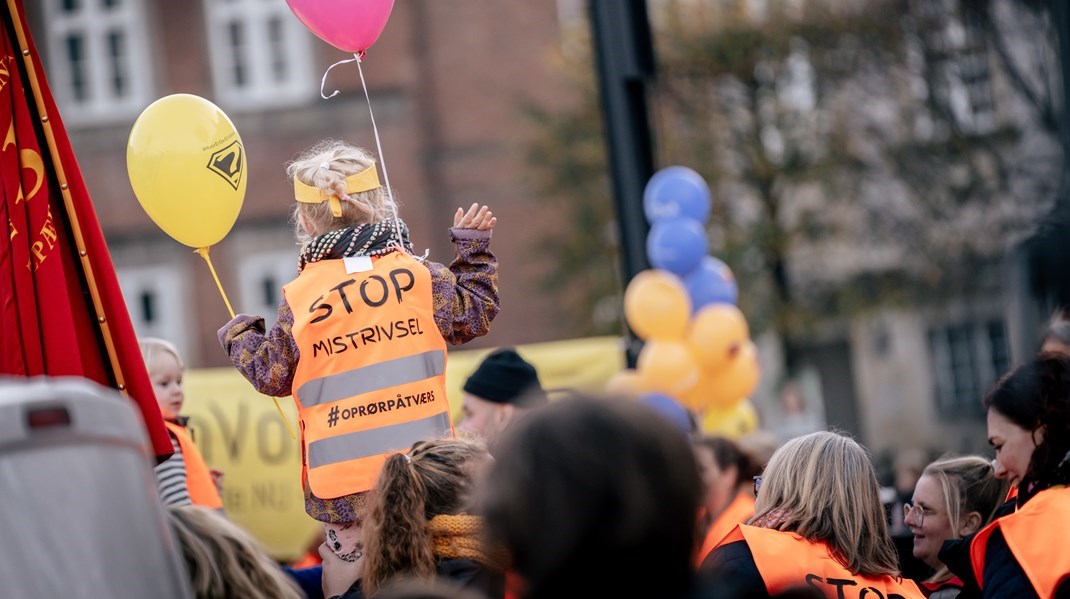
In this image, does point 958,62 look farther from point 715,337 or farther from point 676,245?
point 715,337

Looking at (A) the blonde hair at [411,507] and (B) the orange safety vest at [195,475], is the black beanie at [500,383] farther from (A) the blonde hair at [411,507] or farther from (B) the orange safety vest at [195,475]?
(A) the blonde hair at [411,507]

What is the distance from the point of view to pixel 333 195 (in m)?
3.58

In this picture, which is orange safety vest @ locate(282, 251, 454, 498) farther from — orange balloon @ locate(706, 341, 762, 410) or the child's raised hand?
orange balloon @ locate(706, 341, 762, 410)

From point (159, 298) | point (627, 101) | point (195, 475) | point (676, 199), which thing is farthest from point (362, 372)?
point (159, 298)

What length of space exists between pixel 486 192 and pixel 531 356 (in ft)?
39.5

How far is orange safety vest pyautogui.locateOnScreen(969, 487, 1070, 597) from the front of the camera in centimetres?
302

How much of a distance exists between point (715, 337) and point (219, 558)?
7.80 metres

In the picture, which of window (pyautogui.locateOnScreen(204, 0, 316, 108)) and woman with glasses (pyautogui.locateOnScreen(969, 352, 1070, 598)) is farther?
window (pyautogui.locateOnScreen(204, 0, 316, 108))

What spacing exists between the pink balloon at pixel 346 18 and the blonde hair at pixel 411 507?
1.54 metres

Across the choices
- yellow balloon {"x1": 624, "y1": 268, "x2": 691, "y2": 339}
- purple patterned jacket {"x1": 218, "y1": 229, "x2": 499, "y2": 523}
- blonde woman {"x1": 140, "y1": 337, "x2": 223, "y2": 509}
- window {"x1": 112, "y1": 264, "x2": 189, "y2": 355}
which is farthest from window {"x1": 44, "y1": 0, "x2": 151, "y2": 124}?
purple patterned jacket {"x1": 218, "y1": 229, "x2": 499, "y2": 523}

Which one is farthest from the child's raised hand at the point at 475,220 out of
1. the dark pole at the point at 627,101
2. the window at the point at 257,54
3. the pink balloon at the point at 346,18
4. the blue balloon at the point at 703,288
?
the window at the point at 257,54

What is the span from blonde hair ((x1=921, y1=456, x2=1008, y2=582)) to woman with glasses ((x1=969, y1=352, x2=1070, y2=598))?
358 millimetres

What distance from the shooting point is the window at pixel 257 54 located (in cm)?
2133

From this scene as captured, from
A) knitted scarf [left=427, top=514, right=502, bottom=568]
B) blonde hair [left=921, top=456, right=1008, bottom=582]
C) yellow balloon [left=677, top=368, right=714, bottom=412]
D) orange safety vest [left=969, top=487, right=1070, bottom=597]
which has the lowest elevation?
yellow balloon [left=677, top=368, right=714, bottom=412]
